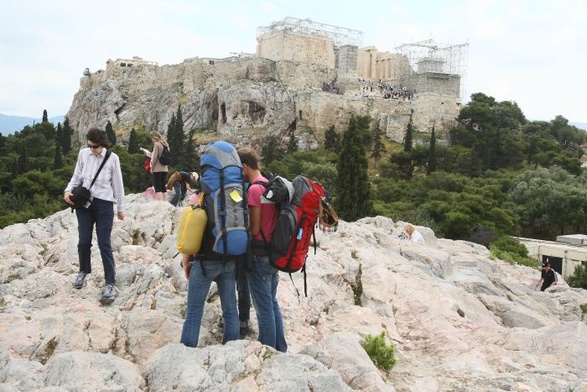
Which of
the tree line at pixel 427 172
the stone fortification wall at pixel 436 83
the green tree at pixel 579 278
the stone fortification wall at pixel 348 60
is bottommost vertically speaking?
the green tree at pixel 579 278

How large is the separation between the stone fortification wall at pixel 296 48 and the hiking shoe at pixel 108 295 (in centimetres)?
4992

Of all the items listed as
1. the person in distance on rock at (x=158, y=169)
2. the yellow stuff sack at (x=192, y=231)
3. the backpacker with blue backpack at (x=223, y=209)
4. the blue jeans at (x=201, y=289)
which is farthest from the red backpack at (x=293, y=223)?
the person in distance on rock at (x=158, y=169)

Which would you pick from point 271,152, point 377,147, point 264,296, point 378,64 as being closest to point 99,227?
point 264,296

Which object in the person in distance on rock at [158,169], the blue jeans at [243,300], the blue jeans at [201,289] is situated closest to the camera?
the blue jeans at [201,289]

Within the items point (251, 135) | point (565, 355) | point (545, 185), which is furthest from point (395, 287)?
point (251, 135)

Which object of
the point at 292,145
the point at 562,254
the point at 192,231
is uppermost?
the point at 292,145

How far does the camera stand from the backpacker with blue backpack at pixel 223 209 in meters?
4.07

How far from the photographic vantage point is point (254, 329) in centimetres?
493

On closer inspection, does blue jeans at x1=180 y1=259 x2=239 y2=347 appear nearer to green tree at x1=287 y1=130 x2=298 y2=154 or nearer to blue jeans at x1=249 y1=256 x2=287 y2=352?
blue jeans at x1=249 y1=256 x2=287 y2=352

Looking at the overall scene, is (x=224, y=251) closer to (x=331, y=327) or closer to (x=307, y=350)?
(x=307, y=350)

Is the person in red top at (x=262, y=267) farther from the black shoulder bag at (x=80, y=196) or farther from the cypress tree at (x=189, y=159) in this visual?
the cypress tree at (x=189, y=159)

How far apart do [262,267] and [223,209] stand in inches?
22.2

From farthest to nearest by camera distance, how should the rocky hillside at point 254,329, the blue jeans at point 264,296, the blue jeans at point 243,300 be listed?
the blue jeans at point 243,300, the blue jeans at point 264,296, the rocky hillside at point 254,329

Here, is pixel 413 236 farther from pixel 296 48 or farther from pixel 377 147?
pixel 296 48
